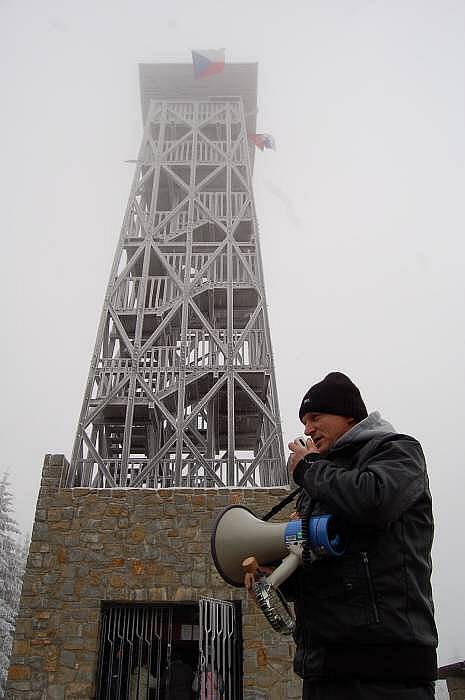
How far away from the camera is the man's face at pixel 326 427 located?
95.7 inches

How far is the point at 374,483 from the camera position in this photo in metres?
1.92

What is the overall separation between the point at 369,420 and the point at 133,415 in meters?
8.25

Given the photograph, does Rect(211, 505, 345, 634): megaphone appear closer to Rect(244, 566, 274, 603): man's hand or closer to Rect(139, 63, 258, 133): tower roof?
Rect(244, 566, 274, 603): man's hand

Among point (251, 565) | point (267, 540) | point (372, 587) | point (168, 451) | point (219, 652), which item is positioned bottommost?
point (372, 587)

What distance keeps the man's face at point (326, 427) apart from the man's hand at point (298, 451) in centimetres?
4

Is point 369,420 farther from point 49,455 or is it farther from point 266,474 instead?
point 266,474

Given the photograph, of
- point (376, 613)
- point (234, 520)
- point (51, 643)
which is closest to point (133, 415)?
point (51, 643)

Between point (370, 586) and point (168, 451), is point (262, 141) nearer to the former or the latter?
point (168, 451)

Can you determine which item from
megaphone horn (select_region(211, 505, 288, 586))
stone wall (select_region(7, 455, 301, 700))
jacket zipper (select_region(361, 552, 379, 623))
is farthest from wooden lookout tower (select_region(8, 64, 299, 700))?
jacket zipper (select_region(361, 552, 379, 623))

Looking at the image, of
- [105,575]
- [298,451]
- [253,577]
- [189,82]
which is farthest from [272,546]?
[189,82]

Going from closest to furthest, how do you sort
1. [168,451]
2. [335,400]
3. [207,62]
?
[335,400] → [168,451] → [207,62]

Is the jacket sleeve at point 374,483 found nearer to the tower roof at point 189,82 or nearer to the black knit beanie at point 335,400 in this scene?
the black knit beanie at point 335,400

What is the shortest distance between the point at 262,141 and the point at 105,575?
11.3 m

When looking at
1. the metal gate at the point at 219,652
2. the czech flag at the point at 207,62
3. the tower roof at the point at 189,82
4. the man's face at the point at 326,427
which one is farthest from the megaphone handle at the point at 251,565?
the tower roof at the point at 189,82
